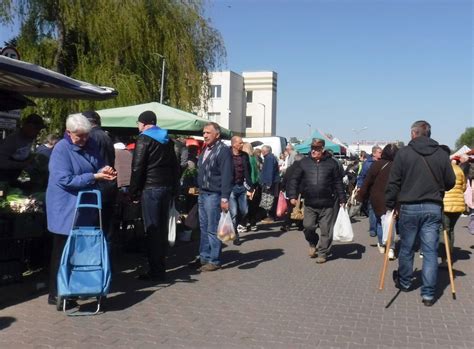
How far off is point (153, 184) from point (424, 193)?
3.05 meters

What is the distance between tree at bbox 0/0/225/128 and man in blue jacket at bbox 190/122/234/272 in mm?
11579

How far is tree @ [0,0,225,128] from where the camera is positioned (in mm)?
19062

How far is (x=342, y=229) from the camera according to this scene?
8.81m

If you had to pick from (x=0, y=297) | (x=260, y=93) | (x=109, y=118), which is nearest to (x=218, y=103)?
(x=260, y=93)

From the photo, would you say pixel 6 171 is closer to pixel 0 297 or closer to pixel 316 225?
pixel 0 297

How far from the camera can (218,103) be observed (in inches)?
2985

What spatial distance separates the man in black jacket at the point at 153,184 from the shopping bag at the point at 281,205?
20.8ft

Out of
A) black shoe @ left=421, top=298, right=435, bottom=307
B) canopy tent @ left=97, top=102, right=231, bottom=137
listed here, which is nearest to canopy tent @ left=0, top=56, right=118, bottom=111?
canopy tent @ left=97, top=102, right=231, bottom=137

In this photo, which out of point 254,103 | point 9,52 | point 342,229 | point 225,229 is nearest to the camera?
point 225,229

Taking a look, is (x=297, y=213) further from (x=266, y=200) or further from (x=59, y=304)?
(x=59, y=304)

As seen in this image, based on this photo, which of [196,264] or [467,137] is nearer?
[196,264]

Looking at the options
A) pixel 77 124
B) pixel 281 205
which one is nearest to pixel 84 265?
pixel 77 124

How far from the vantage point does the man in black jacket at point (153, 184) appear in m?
6.77

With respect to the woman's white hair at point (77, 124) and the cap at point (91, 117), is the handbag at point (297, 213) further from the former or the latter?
the woman's white hair at point (77, 124)
